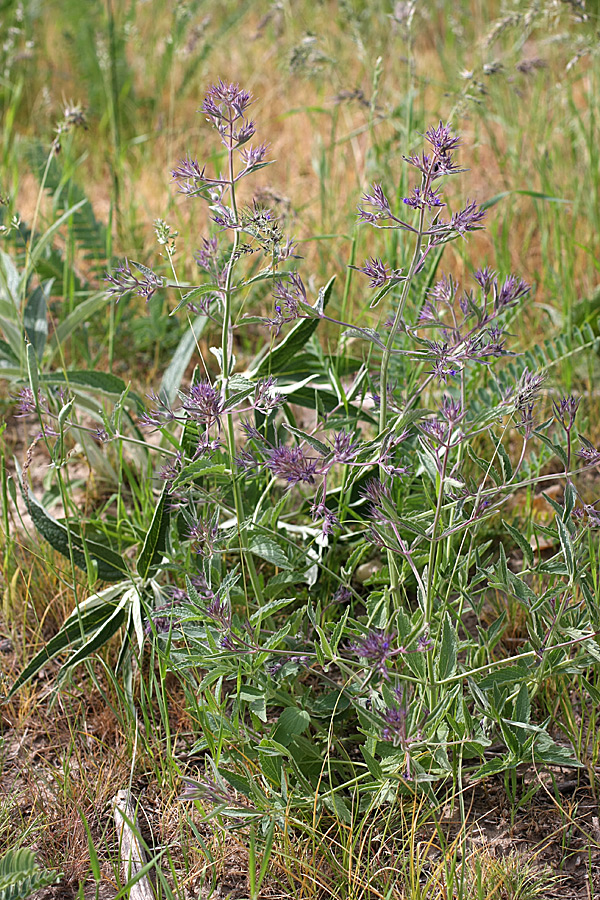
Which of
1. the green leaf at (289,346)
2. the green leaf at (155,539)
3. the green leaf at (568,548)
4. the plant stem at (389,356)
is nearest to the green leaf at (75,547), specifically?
the green leaf at (155,539)

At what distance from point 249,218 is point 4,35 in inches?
144

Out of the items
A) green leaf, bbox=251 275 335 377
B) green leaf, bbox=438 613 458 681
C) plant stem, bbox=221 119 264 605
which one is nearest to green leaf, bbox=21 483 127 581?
plant stem, bbox=221 119 264 605

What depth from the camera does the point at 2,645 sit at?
6.07 ft

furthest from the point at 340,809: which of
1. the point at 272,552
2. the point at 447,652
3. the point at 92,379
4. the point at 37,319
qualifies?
the point at 37,319

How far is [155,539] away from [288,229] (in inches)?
66.5

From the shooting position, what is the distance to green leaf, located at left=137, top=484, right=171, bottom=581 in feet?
5.04

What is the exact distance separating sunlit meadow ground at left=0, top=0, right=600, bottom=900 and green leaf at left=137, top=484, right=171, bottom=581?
0.20m

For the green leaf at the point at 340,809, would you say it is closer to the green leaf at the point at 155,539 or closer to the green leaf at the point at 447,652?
the green leaf at the point at 447,652

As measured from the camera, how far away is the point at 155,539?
1581 millimetres

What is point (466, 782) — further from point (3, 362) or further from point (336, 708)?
point (3, 362)

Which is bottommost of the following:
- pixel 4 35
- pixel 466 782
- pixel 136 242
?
pixel 466 782

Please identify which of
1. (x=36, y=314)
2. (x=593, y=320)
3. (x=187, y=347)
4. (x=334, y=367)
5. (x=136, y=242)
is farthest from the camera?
(x=136, y=242)

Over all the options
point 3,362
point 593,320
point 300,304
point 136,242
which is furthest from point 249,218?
point 136,242

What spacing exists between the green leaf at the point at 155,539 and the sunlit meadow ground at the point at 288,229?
202 millimetres
